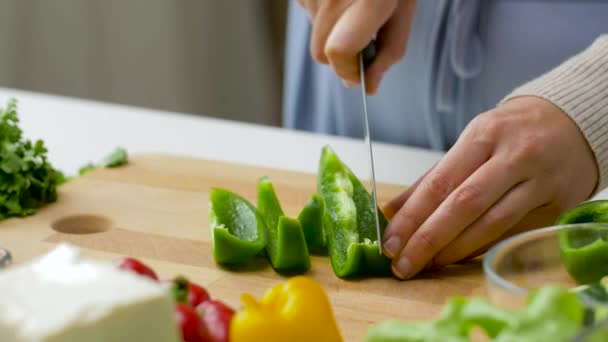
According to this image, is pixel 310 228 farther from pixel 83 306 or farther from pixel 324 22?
pixel 83 306

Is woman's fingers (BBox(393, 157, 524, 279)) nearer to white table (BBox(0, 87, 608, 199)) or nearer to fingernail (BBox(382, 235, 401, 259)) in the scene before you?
fingernail (BBox(382, 235, 401, 259))

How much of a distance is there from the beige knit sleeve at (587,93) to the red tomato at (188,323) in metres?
0.75

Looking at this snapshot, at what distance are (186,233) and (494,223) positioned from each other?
538mm

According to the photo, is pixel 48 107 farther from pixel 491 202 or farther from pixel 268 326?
pixel 268 326

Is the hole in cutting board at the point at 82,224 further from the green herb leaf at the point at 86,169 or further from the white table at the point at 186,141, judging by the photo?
the white table at the point at 186,141

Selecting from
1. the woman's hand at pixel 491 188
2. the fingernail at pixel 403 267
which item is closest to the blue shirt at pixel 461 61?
the woman's hand at pixel 491 188

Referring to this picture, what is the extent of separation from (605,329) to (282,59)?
371cm

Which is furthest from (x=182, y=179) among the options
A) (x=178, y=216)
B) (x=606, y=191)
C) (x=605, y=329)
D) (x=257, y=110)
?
(x=257, y=110)

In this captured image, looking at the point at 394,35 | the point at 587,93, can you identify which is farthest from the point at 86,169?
the point at 587,93

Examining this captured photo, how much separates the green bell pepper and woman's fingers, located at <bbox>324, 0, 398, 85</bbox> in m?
0.17

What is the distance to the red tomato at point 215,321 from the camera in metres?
1.22

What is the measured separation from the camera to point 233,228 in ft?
5.68

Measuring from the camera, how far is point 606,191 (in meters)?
1.90

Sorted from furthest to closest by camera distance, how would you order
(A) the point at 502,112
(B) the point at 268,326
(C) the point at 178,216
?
(C) the point at 178,216 < (A) the point at 502,112 < (B) the point at 268,326
